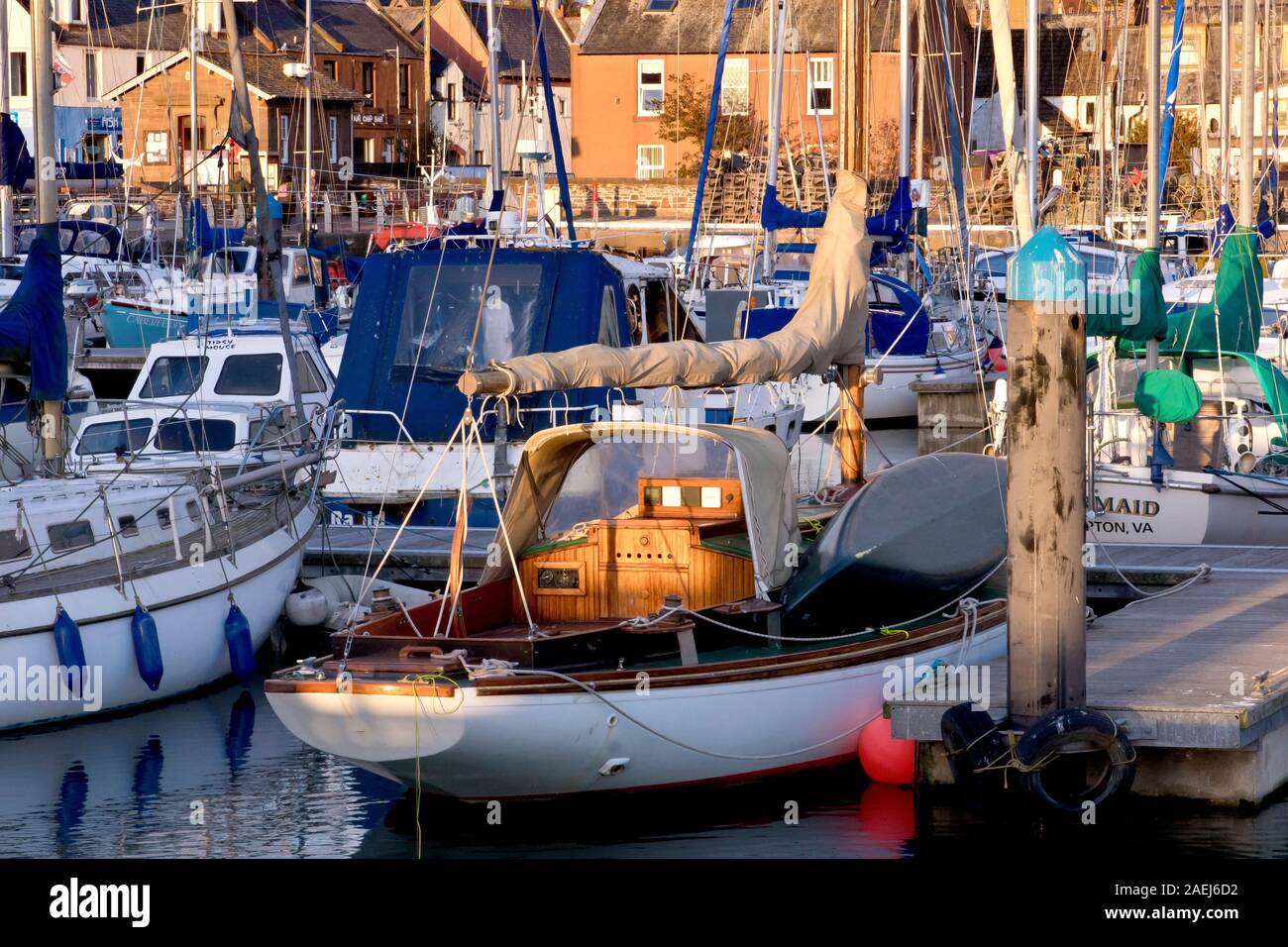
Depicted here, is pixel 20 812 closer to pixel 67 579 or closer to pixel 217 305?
pixel 67 579

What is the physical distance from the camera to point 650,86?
53.7m

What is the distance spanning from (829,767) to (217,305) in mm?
20382

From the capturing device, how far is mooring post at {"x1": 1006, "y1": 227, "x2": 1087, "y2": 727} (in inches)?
368

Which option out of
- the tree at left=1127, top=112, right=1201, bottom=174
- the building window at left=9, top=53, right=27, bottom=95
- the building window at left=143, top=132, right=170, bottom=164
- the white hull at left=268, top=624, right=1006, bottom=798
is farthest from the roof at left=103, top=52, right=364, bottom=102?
the white hull at left=268, top=624, right=1006, bottom=798

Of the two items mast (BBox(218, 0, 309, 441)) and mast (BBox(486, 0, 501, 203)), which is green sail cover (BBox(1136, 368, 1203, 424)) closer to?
mast (BBox(218, 0, 309, 441))

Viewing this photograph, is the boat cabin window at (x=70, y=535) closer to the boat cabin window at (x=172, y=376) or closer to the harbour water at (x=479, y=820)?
the harbour water at (x=479, y=820)

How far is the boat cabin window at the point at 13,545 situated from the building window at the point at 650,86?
138 ft

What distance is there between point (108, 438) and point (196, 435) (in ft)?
2.54

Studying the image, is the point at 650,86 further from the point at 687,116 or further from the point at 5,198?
the point at 5,198

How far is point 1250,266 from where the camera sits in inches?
675

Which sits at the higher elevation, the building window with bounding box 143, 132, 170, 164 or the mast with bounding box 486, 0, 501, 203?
the building window with bounding box 143, 132, 170, 164

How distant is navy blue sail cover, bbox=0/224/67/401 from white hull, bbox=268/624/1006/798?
15.3ft

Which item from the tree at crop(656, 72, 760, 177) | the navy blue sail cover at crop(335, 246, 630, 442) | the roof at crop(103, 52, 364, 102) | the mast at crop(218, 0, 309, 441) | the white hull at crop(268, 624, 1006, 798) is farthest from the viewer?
the roof at crop(103, 52, 364, 102)

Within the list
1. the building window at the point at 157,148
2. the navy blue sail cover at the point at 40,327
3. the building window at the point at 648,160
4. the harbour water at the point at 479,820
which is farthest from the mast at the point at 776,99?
the building window at the point at 157,148
